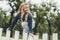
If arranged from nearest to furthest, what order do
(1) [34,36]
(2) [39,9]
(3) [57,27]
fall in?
(1) [34,36] → (3) [57,27] → (2) [39,9]

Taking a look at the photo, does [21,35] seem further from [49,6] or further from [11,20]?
[49,6]

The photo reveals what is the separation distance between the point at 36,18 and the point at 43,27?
7.2 inches

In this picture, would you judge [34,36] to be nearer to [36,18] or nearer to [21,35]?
[21,35]

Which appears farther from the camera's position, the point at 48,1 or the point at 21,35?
the point at 48,1

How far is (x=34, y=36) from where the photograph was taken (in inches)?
94.2

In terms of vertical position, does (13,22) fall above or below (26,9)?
below

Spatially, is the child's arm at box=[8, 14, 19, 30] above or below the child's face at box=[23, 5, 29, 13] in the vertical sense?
below

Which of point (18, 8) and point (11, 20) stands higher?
point (18, 8)

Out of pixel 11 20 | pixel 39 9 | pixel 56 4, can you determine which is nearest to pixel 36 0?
pixel 39 9

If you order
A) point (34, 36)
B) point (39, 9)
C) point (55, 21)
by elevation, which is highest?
point (39, 9)

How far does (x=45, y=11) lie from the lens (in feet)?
8.75

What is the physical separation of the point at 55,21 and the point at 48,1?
390 mm

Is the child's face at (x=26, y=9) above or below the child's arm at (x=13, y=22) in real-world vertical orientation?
above

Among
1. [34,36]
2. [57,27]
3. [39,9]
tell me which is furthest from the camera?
[39,9]
